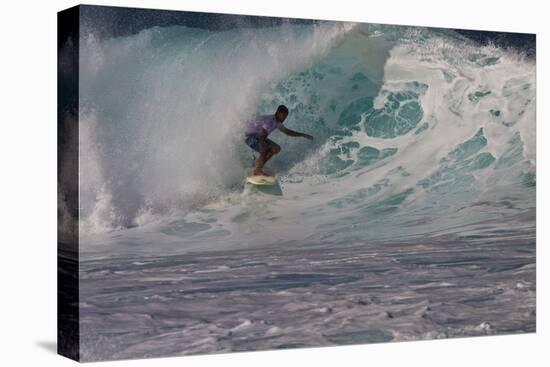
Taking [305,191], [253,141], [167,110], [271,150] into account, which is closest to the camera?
[167,110]

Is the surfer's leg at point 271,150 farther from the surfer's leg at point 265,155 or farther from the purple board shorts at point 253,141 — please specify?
the purple board shorts at point 253,141

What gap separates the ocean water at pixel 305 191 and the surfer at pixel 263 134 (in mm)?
66

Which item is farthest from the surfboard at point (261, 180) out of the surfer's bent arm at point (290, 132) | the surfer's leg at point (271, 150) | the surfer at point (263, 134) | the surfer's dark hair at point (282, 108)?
the surfer's dark hair at point (282, 108)

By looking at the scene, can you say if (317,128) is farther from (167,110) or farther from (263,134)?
(167,110)

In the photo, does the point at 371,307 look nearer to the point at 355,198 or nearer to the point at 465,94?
the point at 355,198

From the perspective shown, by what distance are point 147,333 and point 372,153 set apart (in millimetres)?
2936

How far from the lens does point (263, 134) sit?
12.9 m

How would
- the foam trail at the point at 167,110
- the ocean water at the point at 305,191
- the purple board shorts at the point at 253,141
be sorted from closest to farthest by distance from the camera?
1. the foam trail at the point at 167,110
2. the ocean water at the point at 305,191
3. the purple board shorts at the point at 253,141

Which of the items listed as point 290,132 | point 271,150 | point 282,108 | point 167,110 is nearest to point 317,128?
point 290,132

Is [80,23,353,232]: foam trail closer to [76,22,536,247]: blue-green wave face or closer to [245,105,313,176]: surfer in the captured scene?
[76,22,536,247]: blue-green wave face

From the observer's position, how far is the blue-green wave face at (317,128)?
12.3 metres

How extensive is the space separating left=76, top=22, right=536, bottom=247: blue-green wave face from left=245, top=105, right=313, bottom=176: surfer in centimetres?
7

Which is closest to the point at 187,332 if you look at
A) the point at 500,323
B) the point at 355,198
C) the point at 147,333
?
the point at 147,333

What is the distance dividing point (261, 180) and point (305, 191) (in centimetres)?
48
